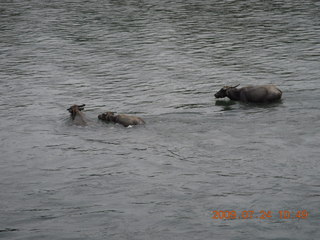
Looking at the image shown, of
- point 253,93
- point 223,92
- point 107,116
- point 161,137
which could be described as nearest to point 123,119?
point 107,116

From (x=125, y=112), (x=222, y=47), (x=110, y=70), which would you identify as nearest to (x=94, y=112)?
(x=125, y=112)

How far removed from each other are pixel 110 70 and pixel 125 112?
747cm

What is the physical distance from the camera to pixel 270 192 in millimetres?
13148

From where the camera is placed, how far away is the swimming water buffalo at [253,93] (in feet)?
65.4

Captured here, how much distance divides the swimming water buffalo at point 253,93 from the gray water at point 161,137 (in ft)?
1.12

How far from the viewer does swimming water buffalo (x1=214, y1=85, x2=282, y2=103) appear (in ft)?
65.4

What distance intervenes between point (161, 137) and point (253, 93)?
4.82 m
